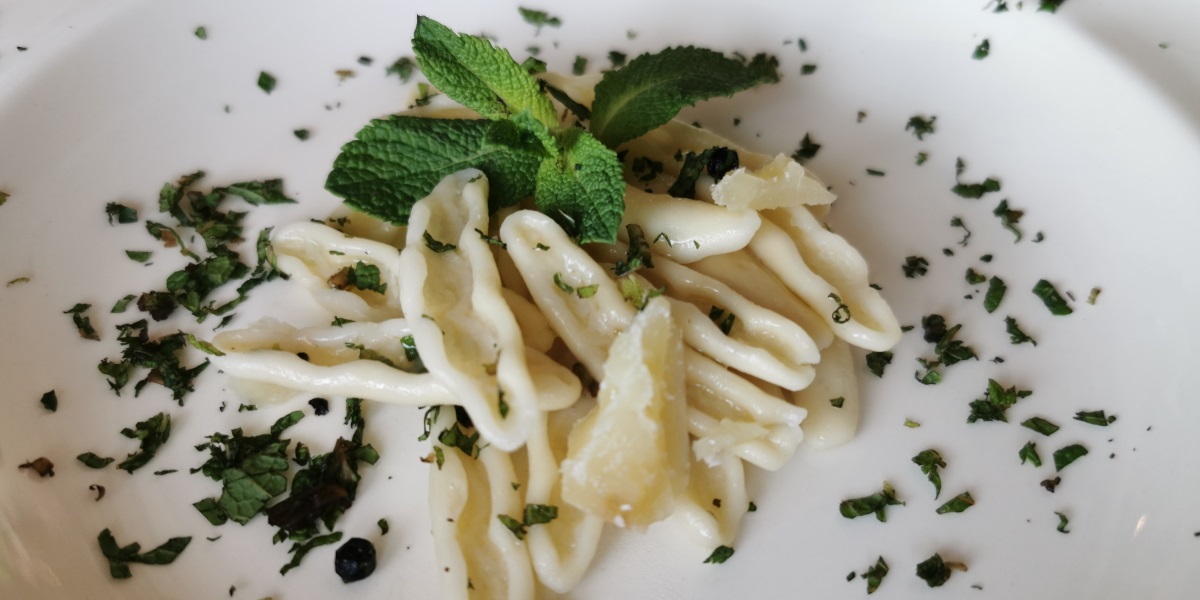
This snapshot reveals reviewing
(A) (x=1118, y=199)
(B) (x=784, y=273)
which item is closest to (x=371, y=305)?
(B) (x=784, y=273)

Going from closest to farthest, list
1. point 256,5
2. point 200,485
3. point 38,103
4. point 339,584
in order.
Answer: point 339,584 → point 200,485 → point 38,103 → point 256,5

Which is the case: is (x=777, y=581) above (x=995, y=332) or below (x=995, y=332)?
below

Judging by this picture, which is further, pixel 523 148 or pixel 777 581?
pixel 523 148

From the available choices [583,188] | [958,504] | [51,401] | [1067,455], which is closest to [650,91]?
[583,188]

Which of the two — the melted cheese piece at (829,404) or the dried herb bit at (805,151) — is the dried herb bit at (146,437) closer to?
the melted cheese piece at (829,404)

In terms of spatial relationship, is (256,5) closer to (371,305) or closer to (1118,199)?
(371,305)

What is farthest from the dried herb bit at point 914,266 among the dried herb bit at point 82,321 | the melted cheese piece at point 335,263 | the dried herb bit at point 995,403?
the dried herb bit at point 82,321

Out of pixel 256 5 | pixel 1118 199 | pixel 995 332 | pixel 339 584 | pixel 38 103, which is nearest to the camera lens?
pixel 339 584
